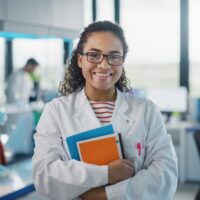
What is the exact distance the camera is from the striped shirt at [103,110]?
1.55 metres

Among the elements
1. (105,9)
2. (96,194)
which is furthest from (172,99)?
(96,194)

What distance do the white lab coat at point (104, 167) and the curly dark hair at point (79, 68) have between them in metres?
0.07

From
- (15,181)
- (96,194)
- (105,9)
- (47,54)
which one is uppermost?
(105,9)

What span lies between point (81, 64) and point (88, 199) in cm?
48

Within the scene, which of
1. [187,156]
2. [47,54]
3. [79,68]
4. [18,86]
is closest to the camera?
[79,68]

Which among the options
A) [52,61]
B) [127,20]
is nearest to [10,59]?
[52,61]

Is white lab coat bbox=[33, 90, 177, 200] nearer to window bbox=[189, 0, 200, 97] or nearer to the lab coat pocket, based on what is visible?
the lab coat pocket

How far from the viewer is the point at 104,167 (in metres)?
1.42

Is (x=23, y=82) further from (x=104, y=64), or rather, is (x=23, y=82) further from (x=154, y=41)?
(x=104, y=64)

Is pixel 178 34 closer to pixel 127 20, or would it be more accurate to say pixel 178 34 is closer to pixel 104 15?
pixel 127 20

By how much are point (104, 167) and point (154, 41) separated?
4501mm

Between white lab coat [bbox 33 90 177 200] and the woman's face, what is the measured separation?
112 mm

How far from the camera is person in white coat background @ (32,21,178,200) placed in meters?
1.42

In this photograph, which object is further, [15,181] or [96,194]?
[15,181]
